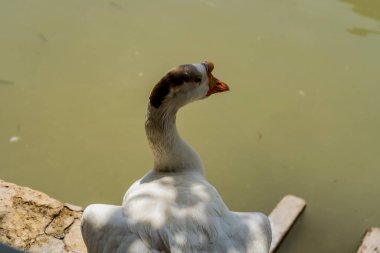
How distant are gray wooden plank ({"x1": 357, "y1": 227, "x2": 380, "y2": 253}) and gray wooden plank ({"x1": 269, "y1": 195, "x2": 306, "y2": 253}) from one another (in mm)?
497

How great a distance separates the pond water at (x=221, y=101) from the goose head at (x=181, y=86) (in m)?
1.40

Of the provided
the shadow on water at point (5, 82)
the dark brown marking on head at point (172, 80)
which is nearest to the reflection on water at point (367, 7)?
the dark brown marking on head at point (172, 80)

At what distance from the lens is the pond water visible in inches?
149

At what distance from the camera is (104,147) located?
4031 millimetres

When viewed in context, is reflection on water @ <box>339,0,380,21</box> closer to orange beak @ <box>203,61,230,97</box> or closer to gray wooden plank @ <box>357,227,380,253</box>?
gray wooden plank @ <box>357,227,380,253</box>

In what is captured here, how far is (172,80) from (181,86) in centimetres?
8

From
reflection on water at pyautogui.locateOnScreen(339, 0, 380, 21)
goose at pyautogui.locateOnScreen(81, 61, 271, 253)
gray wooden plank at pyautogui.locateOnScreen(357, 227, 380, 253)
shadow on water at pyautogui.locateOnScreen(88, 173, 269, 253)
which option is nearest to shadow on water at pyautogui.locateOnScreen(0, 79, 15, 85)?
goose at pyautogui.locateOnScreen(81, 61, 271, 253)

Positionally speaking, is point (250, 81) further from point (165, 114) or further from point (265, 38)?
point (165, 114)

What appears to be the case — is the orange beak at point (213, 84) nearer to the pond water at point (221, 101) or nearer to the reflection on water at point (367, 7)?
the pond water at point (221, 101)

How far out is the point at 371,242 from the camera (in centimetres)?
317

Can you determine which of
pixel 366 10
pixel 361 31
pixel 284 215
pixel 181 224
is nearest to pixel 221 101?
pixel 284 215

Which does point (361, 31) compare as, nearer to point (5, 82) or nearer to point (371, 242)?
point (371, 242)

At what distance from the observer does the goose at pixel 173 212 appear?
2053 mm

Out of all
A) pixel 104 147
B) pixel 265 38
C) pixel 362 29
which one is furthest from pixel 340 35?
pixel 104 147
